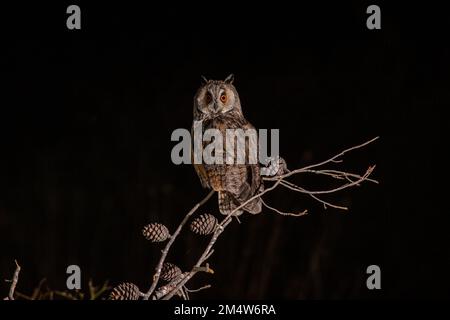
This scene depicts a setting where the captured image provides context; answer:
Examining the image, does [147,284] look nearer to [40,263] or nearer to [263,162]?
[40,263]

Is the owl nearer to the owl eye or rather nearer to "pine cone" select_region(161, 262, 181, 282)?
the owl eye

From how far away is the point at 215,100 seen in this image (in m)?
1.58

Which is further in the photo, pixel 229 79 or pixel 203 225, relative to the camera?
pixel 229 79

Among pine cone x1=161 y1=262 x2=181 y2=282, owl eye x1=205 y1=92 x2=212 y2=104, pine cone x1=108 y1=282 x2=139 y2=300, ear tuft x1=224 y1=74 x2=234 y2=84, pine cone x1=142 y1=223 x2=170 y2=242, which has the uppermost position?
ear tuft x1=224 y1=74 x2=234 y2=84

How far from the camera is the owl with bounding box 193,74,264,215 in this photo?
1.49 m

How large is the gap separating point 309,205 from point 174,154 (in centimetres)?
144

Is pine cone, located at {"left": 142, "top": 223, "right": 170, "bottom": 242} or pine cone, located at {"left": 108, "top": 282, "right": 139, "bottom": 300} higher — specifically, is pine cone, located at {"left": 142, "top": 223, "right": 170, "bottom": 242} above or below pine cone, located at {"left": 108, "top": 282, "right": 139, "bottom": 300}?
above

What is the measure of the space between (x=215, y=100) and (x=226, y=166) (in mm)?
177

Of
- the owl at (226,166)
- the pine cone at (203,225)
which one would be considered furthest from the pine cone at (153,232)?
the owl at (226,166)

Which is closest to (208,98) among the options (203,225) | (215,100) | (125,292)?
(215,100)

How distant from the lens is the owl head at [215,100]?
158 centimetres

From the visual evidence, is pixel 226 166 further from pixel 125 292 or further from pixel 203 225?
pixel 125 292

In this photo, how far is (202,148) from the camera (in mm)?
1537

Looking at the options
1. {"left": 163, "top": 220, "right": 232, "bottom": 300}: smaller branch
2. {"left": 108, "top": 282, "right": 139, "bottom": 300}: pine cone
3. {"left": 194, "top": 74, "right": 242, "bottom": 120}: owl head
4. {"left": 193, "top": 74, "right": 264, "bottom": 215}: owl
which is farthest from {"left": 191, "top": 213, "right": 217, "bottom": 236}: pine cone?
{"left": 194, "top": 74, "right": 242, "bottom": 120}: owl head
